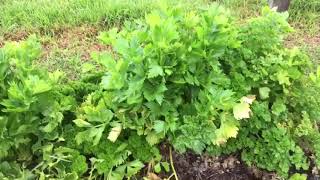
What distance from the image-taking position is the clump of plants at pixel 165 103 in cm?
233

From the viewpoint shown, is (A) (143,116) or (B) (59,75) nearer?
(A) (143,116)

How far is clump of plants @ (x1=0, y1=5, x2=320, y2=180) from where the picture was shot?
7.64 ft

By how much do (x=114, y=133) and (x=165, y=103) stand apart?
0.30 m

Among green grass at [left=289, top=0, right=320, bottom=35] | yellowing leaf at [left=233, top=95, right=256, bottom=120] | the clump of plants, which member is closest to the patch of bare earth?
the clump of plants

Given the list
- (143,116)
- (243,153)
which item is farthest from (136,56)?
(243,153)

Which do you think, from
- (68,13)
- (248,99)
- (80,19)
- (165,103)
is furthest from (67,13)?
(248,99)

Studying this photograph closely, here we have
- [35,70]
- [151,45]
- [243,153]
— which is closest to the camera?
[151,45]

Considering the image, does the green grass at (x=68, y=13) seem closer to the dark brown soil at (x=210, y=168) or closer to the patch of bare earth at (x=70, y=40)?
the patch of bare earth at (x=70, y=40)

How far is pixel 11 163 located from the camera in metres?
2.41

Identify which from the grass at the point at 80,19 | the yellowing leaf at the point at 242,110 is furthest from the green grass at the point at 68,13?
the yellowing leaf at the point at 242,110

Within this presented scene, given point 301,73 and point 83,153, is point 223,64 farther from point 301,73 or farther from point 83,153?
point 83,153

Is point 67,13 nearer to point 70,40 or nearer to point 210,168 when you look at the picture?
point 70,40

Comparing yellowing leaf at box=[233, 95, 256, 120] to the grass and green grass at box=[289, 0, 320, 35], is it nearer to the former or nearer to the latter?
the grass

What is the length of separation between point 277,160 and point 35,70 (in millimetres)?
1348
